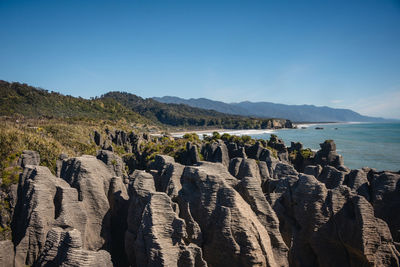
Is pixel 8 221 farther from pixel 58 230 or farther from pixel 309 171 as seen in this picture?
pixel 309 171

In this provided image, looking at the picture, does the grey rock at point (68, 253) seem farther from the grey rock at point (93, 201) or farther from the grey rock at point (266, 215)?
the grey rock at point (266, 215)

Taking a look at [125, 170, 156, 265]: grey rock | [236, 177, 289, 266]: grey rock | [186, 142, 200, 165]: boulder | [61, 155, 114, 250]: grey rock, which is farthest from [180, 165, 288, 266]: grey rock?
[186, 142, 200, 165]: boulder

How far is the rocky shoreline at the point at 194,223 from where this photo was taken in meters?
7.32

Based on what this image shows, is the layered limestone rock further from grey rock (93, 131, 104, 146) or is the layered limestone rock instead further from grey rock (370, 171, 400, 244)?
grey rock (93, 131, 104, 146)

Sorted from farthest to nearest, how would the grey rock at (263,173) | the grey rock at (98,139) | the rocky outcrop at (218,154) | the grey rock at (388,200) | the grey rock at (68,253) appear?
the grey rock at (98,139), the rocky outcrop at (218,154), the grey rock at (263,173), the grey rock at (388,200), the grey rock at (68,253)

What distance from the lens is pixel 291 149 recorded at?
125ft

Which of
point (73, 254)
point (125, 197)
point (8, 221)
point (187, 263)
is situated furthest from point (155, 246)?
point (8, 221)

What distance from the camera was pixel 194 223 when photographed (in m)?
8.62

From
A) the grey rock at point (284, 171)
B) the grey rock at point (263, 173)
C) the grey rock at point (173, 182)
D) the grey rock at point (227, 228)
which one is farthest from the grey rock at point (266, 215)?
the grey rock at point (284, 171)

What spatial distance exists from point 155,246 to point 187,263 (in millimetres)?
1004

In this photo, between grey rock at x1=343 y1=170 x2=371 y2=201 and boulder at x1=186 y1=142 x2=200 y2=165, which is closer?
grey rock at x1=343 y1=170 x2=371 y2=201

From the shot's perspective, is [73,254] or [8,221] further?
[8,221]

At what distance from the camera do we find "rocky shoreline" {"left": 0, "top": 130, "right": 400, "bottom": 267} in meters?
7.32

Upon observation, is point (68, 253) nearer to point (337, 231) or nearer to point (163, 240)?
point (163, 240)
